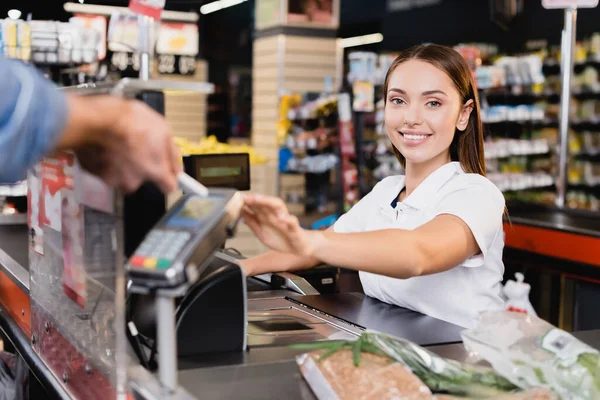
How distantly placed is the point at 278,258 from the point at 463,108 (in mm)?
752

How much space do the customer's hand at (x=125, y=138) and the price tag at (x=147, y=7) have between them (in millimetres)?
1273

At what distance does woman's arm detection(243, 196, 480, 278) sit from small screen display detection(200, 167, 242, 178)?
1.44 metres

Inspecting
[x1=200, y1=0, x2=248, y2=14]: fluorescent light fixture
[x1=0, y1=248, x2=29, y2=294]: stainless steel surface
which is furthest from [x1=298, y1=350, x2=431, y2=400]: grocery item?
[x1=200, y1=0, x2=248, y2=14]: fluorescent light fixture

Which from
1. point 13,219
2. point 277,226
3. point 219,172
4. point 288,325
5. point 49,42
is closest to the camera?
point 277,226

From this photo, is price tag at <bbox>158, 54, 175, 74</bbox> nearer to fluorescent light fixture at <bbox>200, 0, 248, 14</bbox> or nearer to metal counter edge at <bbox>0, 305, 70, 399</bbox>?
fluorescent light fixture at <bbox>200, 0, 248, 14</bbox>

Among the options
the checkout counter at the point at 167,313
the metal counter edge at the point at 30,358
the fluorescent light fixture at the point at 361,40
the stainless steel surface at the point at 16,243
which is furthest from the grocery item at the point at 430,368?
the fluorescent light fixture at the point at 361,40

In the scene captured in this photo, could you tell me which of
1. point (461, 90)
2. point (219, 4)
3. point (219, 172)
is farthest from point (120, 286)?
point (219, 4)

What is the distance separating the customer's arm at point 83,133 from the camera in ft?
3.49

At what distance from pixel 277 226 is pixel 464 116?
1025 mm

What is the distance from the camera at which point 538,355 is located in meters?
1.33

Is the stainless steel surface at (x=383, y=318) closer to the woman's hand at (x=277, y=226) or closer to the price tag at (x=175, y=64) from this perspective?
the woman's hand at (x=277, y=226)

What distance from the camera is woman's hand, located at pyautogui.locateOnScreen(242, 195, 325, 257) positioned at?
140cm

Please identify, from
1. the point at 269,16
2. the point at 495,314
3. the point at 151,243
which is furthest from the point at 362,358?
the point at 269,16

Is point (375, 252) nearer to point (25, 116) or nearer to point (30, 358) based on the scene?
point (25, 116)
